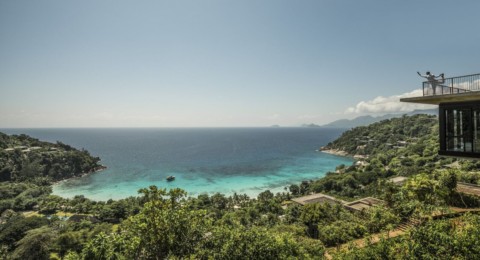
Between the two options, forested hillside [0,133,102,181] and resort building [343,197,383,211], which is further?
forested hillside [0,133,102,181]

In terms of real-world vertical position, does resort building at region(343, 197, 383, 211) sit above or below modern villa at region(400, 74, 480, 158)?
below

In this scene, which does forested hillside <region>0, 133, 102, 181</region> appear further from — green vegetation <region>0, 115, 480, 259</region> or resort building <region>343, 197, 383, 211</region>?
resort building <region>343, 197, 383, 211</region>

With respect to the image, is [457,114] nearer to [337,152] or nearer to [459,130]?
[459,130]

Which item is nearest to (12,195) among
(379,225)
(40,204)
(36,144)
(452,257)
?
(40,204)

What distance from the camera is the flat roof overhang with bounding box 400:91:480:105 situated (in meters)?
8.80

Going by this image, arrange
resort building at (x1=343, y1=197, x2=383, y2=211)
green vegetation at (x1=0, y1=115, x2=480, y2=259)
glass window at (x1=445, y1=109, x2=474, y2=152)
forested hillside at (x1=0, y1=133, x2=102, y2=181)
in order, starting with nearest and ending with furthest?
green vegetation at (x1=0, y1=115, x2=480, y2=259) < glass window at (x1=445, y1=109, x2=474, y2=152) < resort building at (x1=343, y1=197, x2=383, y2=211) < forested hillside at (x1=0, y1=133, x2=102, y2=181)

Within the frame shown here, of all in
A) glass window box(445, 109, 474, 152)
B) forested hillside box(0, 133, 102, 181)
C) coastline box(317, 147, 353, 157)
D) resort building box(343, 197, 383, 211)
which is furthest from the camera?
coastline box(317, 147, 353, 157)

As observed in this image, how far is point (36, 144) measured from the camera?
57750mm

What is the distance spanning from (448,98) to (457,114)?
758 millimetres

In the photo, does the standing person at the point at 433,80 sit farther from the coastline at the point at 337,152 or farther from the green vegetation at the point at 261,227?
the coastline at the point at 337,152

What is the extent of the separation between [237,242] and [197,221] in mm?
1421

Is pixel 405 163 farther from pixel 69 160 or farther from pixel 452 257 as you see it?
pixel 69 160

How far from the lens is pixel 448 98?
9547 millimetres

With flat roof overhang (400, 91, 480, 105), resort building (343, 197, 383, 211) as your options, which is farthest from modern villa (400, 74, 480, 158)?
resort building (343, 197, 383, 211)
